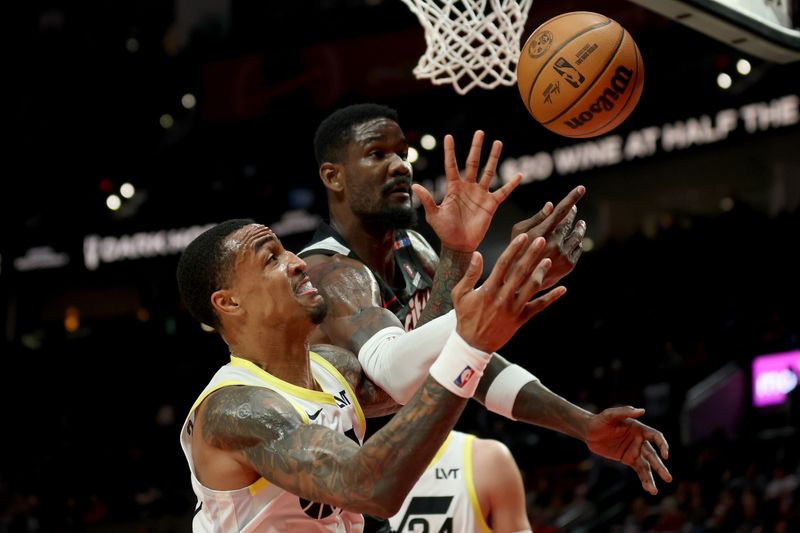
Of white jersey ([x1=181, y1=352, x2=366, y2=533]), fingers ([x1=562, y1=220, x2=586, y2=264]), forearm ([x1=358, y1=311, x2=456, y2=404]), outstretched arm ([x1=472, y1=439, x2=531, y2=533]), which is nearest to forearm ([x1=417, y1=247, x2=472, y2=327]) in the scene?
forearm ([x1=358, y1=311, x2=456, y2=404])

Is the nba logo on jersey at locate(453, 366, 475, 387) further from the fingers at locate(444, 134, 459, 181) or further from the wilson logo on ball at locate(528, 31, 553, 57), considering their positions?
the wilson logo on ball at locate(528, 31, 553, 57)

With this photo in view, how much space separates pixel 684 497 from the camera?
9.63 meters

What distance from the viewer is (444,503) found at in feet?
16.1

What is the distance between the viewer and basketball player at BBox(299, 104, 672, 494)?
11.1ft

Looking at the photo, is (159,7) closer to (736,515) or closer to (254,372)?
(736,515)

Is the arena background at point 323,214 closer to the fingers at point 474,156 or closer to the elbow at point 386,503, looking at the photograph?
the fingers at point 474,156

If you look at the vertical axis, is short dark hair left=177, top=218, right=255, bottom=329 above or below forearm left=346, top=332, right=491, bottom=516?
above

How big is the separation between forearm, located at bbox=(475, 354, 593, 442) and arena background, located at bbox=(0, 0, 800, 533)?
5.42m

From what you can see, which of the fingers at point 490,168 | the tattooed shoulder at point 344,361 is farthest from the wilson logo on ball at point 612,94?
the tattooed shoulder at point 344,361

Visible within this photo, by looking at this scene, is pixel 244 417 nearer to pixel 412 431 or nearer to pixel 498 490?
pixel 412 431

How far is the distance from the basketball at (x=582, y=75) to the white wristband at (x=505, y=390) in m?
0.92

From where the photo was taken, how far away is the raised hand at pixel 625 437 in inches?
142

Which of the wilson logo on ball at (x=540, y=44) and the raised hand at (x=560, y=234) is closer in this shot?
the raised hand at (x=560, y=234)

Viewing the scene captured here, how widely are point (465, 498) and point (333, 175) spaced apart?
5.06 feet
